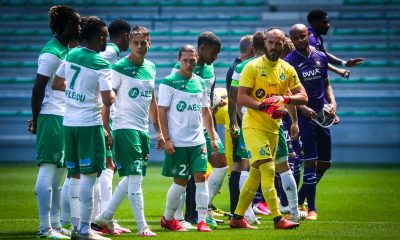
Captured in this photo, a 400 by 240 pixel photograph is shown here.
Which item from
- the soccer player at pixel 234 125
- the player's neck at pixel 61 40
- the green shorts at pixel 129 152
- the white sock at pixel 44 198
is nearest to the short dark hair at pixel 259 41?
the soccer player at pixel 234 125

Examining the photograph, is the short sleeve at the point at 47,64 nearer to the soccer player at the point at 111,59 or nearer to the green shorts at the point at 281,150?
the soccer player at the point at 111,59

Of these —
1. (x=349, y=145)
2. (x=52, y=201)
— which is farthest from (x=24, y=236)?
(x=349, y=145)

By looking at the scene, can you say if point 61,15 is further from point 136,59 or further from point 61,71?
point 136,59

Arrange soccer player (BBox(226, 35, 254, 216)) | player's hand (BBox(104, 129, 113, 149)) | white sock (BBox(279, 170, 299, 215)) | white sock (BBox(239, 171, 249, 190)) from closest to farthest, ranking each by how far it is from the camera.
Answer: player's hand (BBox(104, 129, 113, 149)), white sock (BBox(279, 170, 299, 215)), soccer player (BBox(226, 35, 254, 216)), white sock (BBox(239, 171, 249, 190))

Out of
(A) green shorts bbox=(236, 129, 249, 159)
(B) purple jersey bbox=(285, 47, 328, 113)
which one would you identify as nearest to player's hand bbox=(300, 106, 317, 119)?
(B) purple jersey bbox=(285, 47, 328, 113)

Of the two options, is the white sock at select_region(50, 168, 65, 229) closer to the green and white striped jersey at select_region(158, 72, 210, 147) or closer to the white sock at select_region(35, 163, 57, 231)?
the white sock at select_region(35, 163, 57, 231)

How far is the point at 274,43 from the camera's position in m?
9.34

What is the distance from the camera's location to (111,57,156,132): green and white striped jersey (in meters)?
8.86

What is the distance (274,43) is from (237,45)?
15.3 meters

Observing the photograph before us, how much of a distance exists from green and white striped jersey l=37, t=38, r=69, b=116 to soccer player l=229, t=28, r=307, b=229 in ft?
6.23

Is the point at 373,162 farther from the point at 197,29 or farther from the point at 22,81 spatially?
the point at 22,81

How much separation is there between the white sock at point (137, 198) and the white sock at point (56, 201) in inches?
27.8

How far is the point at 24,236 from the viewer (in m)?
8.65

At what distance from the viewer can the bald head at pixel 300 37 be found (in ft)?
35.7
